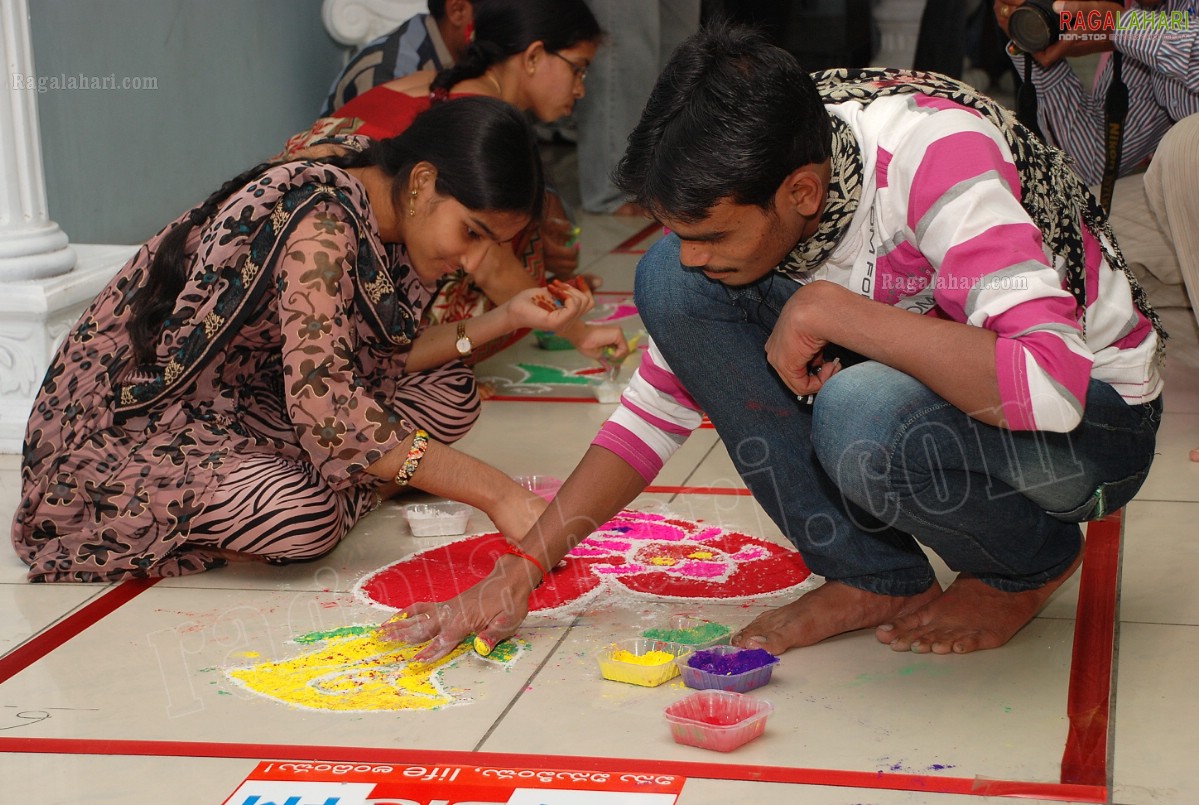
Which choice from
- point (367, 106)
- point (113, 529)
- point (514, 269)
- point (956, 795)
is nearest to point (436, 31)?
point (367, 106)

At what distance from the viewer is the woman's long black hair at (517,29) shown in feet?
11.0

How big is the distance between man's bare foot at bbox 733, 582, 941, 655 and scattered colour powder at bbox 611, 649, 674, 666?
0.38ft

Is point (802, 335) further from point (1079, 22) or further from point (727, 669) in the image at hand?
point (1079, 22)

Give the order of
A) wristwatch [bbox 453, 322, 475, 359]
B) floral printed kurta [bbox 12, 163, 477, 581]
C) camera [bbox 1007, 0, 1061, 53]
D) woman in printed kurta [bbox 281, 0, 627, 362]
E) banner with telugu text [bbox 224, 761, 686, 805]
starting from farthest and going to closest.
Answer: woman in printed kurta [bbox 281, 0, 627, 362] → camera [bbox 1007, 0, 1061, 53] → wristwatch [bbox 453, 322, 475, 359] → floral printed kurta [bbox 12, 163, 477, 581] → banner with telugu text [bbox 224, 761, 686, 805]

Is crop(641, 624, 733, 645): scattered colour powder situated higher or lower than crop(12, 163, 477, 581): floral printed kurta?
lower

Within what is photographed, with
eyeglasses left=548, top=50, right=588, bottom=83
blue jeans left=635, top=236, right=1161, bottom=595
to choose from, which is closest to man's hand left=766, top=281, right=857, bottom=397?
blue jeans left=635, top=236, right=1161, bottom=595

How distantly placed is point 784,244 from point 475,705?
67 cm

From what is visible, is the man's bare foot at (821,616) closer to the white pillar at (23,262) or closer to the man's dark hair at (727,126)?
the man's dark hair at (727,126)

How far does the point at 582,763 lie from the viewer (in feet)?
5.05

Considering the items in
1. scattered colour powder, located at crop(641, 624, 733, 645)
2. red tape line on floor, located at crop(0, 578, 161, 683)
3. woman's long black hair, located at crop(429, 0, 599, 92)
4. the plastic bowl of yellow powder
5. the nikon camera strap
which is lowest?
red tape line on floor, located at crop(0, 578, 161, 683)

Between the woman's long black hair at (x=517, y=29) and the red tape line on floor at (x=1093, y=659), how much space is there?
176 cm

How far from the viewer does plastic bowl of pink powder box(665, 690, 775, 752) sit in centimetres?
156

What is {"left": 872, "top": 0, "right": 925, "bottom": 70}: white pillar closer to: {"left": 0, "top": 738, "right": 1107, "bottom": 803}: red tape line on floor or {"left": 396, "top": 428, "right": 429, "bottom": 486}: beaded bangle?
{"left": 396, "top": 428, "right": 429, "bottom": 486}: beaded bangle

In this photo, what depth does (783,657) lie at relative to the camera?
183 cm
